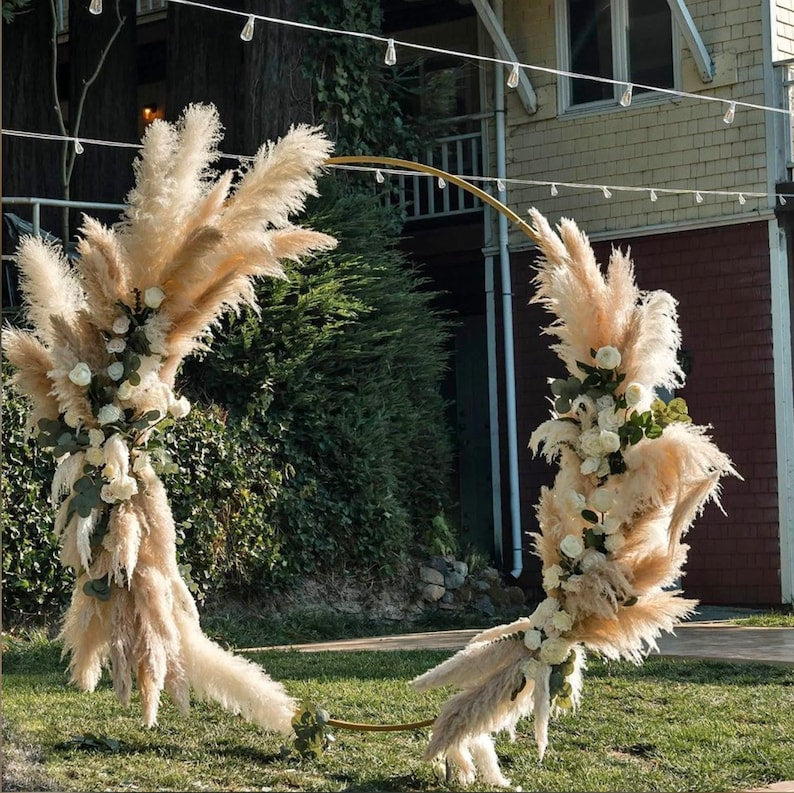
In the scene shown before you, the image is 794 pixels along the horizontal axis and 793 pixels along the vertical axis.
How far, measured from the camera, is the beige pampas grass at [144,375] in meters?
5.42

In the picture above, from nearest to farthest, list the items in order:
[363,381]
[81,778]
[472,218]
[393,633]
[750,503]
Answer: [81,778]
[393,633]
[363,381]
[750,503]
[472,218]

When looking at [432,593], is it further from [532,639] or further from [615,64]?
[532,639]

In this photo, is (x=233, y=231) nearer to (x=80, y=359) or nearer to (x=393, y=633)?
(x=80, y=359)

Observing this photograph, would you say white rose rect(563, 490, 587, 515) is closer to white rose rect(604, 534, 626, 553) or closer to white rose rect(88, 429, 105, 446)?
white rose rect(604, 534, 626, 553)

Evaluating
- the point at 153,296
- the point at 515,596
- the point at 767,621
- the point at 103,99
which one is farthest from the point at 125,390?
the point at 103,99

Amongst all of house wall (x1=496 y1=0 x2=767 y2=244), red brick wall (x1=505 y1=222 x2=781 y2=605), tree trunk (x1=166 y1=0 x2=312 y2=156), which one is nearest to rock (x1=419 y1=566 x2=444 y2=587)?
red brick wall (x1=505 y1=222 x2=781 y2=605)

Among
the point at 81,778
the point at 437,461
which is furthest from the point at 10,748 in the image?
the point at 437,461

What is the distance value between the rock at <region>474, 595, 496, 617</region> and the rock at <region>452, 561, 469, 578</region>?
0.26m

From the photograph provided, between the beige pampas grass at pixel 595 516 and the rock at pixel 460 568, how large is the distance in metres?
6.50

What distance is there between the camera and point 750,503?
12250 mm

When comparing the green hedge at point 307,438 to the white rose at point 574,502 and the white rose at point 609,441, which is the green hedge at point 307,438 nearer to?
the white rose at point 574,502

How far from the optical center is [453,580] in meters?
12.0

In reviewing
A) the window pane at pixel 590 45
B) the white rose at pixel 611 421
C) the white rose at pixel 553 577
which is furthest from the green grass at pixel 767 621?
the white rose at pixel 611 421

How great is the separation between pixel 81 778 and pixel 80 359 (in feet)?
5.43
